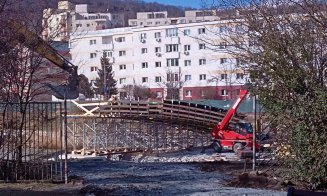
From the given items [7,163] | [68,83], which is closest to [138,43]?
[68,83]

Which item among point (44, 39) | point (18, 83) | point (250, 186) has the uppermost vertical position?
point (44, 39)

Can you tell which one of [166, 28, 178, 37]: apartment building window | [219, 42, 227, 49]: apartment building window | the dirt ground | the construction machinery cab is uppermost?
[166, 28, 178, 37]: apartment building window

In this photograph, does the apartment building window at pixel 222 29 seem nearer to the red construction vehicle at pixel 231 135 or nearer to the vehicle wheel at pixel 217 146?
the red construction vehicle at pixel 231 135

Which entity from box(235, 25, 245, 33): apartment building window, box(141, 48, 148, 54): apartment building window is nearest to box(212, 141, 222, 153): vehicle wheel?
box(235, 25, 245, 33): apartment building window

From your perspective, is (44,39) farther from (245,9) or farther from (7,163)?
(245,9)

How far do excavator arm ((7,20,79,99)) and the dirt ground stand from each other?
2.55 m

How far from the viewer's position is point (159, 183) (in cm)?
1814

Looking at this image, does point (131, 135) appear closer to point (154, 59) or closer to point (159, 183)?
point (159, 183)

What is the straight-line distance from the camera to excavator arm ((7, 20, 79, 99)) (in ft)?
61.2

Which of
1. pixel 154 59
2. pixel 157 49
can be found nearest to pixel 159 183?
pixel 157 49

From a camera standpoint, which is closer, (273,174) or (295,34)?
(295,34)

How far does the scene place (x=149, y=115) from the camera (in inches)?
1677

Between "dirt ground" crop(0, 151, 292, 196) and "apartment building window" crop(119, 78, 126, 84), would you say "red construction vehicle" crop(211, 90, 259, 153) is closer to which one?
"dirt ground" crop(0, 151, 292, 196)

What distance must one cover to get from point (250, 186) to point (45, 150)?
26.3 feet
